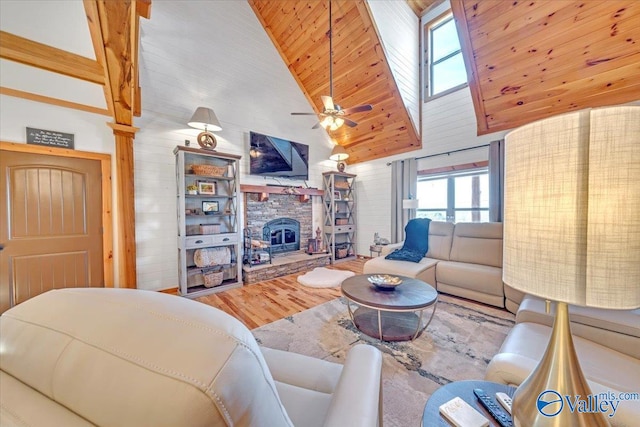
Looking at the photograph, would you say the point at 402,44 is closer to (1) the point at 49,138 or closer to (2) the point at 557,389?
(2) the point at 557,389

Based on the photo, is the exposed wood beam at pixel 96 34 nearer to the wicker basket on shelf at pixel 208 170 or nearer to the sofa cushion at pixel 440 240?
the wicker basket on shelf at pixel 208 170

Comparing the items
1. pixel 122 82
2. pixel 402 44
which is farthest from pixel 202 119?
pixel 402 44

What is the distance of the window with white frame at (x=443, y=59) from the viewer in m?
4.24

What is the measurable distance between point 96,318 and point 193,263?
11.6ft

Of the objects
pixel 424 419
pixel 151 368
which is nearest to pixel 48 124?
pixel 151 368

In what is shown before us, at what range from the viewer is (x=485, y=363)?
1.85 meters

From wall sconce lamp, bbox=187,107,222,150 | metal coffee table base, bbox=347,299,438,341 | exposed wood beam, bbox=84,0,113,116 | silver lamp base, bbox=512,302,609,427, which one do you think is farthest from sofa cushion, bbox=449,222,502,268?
exposed wood beam, bbox=84,0,113,116

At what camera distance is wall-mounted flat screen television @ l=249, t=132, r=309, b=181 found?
4.35 m

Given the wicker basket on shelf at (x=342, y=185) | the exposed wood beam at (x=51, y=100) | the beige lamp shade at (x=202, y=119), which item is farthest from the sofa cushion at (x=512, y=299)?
the exposed wood beam at (x=51, y=100)

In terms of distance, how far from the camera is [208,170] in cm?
363

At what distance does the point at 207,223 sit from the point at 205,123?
1548 mm

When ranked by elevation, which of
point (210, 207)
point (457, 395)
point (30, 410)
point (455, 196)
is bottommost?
point (457, 395)

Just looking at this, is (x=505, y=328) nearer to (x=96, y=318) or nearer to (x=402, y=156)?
(x=96, y=318)

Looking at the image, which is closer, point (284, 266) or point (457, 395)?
point (457, 395)
